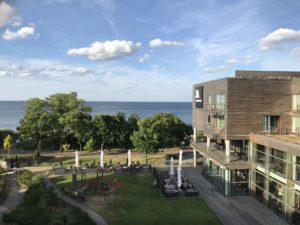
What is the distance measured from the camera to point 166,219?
24.2m

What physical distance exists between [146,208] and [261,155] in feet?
38.5

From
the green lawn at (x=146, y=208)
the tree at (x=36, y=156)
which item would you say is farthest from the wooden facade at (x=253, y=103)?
the tree at (x=36, y=156)

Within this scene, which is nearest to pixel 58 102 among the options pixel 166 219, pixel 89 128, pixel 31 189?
pixel 89 128

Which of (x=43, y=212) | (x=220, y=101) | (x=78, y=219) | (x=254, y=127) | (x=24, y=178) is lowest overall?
(x=78, y=219)

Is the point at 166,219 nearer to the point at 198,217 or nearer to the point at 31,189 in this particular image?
the point at 198,217

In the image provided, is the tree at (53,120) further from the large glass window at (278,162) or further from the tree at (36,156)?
the large glass window at (278,162)

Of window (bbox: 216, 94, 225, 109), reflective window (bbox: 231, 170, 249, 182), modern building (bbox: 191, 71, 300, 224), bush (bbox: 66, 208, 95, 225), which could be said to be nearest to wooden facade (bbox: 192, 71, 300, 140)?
modern building (bbox: 191, 71, 300, 224)

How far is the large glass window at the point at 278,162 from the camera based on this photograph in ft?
83.7

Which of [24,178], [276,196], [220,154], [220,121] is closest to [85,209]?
[24,178]

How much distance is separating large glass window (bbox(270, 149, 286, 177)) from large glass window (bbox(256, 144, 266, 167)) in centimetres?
139

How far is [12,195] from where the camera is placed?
95.3 ft

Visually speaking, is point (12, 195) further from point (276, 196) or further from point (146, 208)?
point (276, 196)

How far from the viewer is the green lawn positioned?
23.9 meters

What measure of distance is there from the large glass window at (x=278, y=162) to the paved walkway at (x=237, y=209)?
12.0 feet
